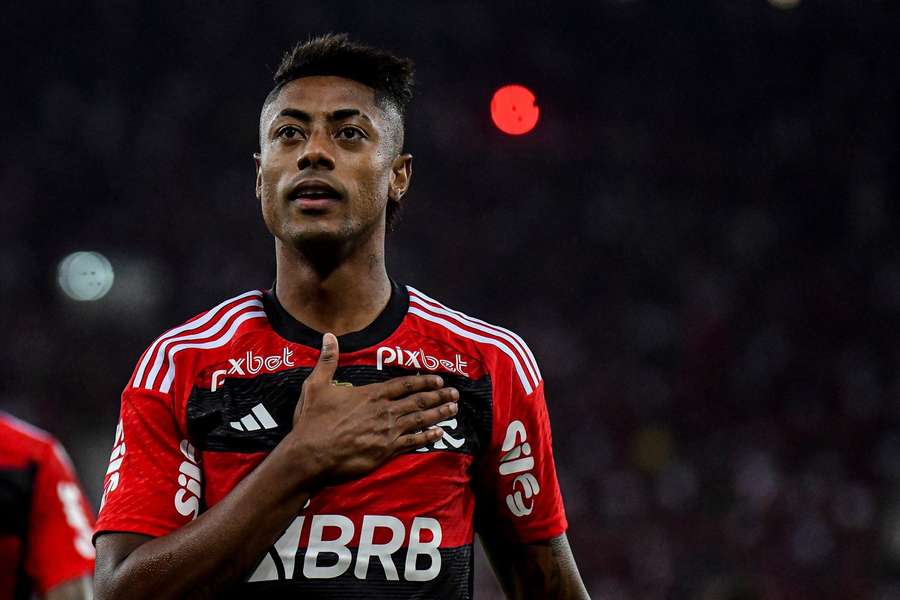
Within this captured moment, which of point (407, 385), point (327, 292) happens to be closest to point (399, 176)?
point (327, 292)

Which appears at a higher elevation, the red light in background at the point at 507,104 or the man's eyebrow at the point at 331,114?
the red light in background at the point at 507,104

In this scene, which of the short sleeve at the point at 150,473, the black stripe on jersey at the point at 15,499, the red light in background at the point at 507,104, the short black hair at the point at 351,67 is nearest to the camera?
the short sleeve at the point at 150,473

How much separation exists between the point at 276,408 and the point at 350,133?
1.98 feet

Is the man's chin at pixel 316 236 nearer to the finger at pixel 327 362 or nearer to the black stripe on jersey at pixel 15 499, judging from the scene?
the finger at pixel 327 362

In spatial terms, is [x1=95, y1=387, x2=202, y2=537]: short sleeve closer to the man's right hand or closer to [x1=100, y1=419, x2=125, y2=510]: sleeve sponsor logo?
[x1=100, y1=419, x2=125, y2=510]: sleeve sponsor logo

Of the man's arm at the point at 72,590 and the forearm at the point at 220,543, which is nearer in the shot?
the forearm at the point at 220,543

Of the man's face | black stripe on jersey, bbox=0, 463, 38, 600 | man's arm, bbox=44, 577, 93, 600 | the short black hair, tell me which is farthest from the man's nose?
man's arm, bbox=44, 577, 93, 600

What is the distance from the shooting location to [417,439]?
2064 mm

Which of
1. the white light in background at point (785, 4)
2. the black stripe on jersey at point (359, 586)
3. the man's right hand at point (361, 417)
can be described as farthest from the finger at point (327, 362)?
the white light in background at point (785, 4)

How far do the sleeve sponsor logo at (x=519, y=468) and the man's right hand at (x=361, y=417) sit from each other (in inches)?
8.0

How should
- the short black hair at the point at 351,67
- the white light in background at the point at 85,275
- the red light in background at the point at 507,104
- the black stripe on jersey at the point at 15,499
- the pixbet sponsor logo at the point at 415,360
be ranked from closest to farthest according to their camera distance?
the pixbet sponsor logo at the point at 415,360 → the short black hair at the point at 351,67 → the black stripe on jersey at the point at 15,499 → the white light in background at the point at 85,275 → the red light in background at the point at 507,104

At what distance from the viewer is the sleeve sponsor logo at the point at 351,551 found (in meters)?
2.01

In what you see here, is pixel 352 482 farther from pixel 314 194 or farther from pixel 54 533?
pixel 54 533

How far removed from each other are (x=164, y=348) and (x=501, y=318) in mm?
10752
